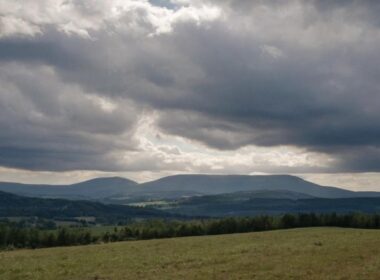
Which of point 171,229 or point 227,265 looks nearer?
point 227,265

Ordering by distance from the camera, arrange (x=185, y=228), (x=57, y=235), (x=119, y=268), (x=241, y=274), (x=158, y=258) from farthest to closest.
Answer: (x=185, y=228)
(x=57, y=235)
(x=158, y=258)
(x=119, y=268)
(x=241, y=274)

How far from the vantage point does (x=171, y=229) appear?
12588 centimetres

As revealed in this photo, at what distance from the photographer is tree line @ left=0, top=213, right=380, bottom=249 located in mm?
115250

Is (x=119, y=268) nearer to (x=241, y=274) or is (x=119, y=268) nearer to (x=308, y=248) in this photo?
(x=241, y=274)

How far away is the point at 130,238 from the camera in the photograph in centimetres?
12031

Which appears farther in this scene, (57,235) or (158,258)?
(57,235)

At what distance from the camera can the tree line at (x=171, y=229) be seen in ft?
378

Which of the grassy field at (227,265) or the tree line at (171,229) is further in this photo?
the tree line at (171,229)

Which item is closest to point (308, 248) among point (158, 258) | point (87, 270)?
point (158, 258)

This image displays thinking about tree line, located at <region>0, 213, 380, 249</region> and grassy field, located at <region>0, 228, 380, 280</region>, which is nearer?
grassy field, located at <region>0, 228, 380, 280</region>

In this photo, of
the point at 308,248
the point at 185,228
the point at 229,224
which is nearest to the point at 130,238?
the point at 185,228

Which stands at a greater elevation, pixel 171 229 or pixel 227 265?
pixel 227 265

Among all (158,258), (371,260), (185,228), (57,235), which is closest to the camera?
(371,260)

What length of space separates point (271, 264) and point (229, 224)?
92.5m
